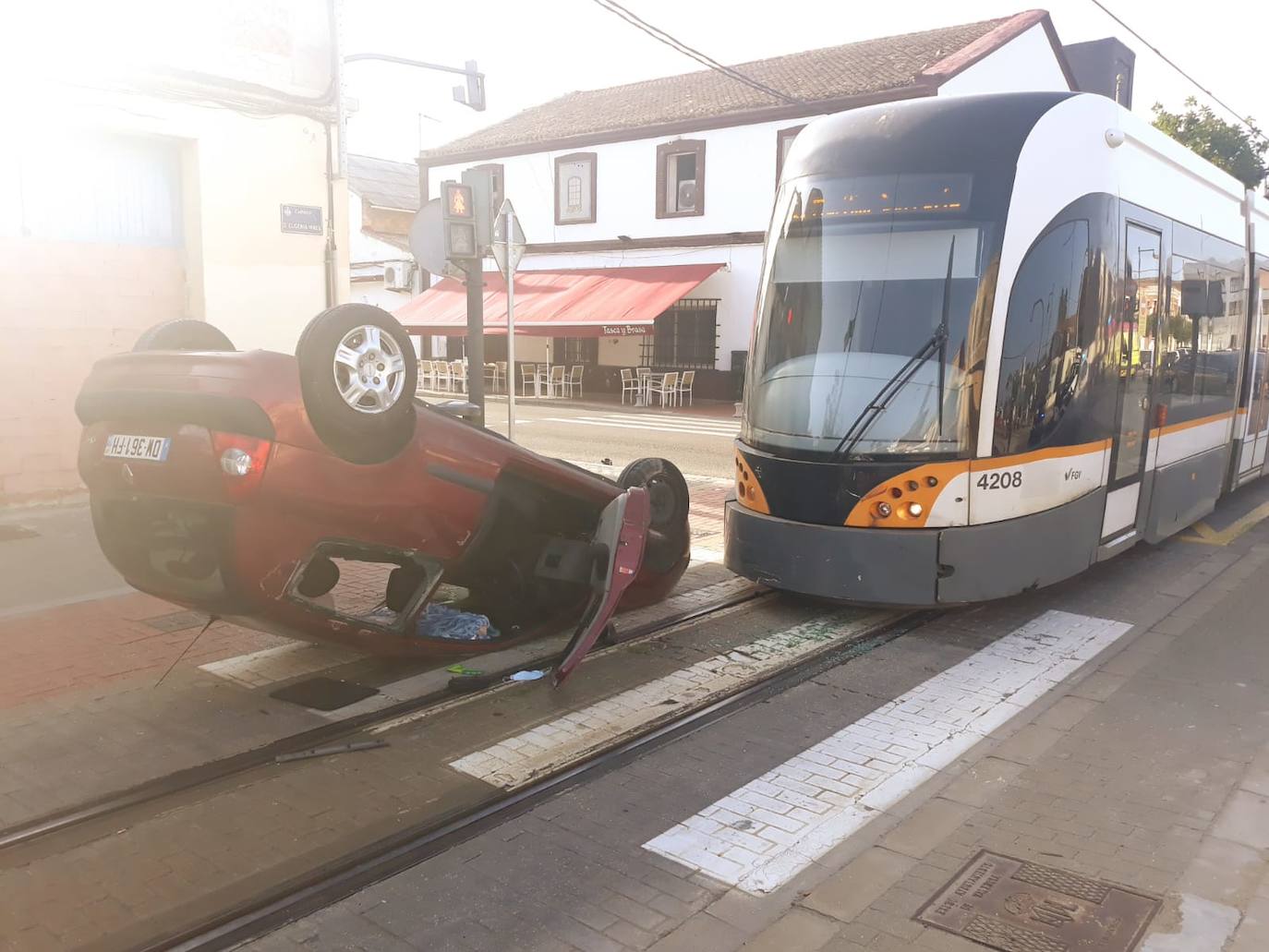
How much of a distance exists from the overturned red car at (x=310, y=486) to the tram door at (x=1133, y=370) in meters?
3.59

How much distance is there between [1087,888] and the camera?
3.44m

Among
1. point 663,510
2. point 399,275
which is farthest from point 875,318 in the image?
point 399,275

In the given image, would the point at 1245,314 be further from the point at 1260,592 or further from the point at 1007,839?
the point at 1007,839

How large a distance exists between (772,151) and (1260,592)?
19429 mm

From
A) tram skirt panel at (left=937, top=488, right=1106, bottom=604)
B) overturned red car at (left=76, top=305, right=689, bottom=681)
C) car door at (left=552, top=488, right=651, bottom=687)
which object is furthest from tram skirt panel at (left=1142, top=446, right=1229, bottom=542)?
overturned red car at (left=76, top=305, right=689, bottom=681)

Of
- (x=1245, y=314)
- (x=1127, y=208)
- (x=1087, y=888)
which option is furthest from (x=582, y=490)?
(x=1245, y=314)

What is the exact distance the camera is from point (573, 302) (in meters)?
26.2

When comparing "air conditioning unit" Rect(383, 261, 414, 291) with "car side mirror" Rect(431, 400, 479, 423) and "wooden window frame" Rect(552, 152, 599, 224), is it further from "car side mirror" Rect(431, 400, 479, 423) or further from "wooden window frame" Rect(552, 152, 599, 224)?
"car side mirror" Rect(431, 400, 479, 423)

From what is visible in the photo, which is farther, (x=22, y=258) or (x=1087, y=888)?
(x=22, y=258)

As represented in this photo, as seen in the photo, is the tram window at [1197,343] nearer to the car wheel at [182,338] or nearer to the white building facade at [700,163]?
the car wheel at [182,338]

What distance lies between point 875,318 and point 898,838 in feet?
10.6

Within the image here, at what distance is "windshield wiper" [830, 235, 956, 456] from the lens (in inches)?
230

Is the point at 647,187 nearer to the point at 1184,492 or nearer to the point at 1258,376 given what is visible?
the point at 1258,376

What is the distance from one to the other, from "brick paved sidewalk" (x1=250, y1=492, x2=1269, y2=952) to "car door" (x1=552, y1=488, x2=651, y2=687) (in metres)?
0.77
